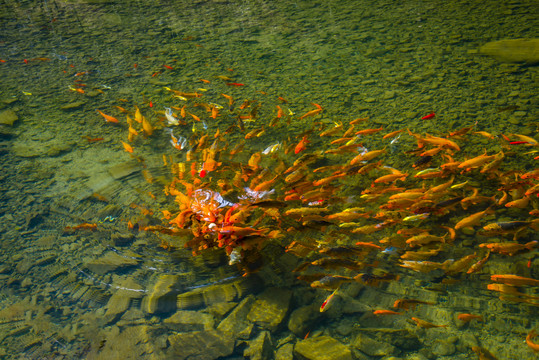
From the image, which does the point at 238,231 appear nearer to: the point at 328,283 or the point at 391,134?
the point at 328,283

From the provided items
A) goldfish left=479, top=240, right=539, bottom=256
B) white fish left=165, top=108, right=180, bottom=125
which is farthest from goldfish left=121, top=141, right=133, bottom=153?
goldfish left=479, top=240, right=539, bottom=256

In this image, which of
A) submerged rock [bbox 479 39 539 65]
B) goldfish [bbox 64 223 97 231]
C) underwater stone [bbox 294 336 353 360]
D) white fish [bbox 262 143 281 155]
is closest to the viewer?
underwater stone [bbox 294 336 353 360]

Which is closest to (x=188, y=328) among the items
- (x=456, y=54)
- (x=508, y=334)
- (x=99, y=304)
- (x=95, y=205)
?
(x=99, y=304)

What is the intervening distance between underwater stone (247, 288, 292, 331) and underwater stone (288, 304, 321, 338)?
0.07 meters

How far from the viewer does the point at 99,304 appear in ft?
7.81

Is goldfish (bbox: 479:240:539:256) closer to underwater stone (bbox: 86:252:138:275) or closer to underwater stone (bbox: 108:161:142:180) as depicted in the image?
underwater stone (bbox: 86:252:138:275)

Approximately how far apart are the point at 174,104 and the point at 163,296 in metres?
2.74

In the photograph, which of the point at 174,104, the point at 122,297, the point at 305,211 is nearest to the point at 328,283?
the point at 305,211

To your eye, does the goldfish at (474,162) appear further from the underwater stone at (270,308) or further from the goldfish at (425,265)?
the underwater stone at (270,308)

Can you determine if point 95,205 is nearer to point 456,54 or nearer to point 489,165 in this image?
point 489,165

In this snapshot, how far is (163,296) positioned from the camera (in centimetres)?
243

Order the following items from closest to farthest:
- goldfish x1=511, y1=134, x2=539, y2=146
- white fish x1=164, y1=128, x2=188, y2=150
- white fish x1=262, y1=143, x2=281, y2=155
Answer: goldfish x1=511, y1=134, x2=539, y2=146
white fish x1=262, y1=143, x2=281, y2=155
white fish x1=164, y1=128, x2=188, y2=150

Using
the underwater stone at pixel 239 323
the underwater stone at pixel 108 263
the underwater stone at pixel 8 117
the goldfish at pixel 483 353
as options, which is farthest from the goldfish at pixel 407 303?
the underwater stone at pixel 8 117

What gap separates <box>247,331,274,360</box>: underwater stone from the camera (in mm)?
2106
